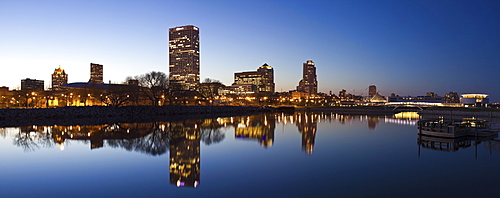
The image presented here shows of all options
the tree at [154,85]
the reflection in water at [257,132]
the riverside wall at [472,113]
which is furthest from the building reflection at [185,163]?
the tree at [154,85]

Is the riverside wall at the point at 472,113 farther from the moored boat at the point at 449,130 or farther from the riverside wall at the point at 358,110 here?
the moored boat at the point at 449,130

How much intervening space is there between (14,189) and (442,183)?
564 inches

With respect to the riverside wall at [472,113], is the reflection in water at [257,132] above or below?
below

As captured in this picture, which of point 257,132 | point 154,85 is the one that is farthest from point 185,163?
point 154,85

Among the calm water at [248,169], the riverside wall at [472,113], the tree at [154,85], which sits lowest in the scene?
the calm water at [248,169]

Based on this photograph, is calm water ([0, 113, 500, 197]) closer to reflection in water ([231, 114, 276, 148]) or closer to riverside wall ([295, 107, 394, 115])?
reflection in water ([231, 114, 276, 148])

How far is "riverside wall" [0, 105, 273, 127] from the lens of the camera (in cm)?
3947

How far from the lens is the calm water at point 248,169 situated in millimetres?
9859

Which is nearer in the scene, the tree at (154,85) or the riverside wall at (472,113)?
the riverside wall at (472,113)

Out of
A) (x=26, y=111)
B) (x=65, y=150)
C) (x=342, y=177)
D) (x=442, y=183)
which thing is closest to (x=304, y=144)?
(x=342, y=177)

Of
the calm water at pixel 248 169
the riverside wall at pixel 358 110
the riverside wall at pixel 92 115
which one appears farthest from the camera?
the riverside wall at pixel 358 110

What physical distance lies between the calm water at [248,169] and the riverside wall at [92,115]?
20.5m

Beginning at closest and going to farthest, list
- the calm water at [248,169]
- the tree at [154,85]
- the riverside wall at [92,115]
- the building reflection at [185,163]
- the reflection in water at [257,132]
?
the calm water at [248,169] → the building reflection at [185,163] → the reflection in water at [257,132] → the riverside wall at [92,115] → the tree at [154,85]

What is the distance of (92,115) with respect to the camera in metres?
49.9
